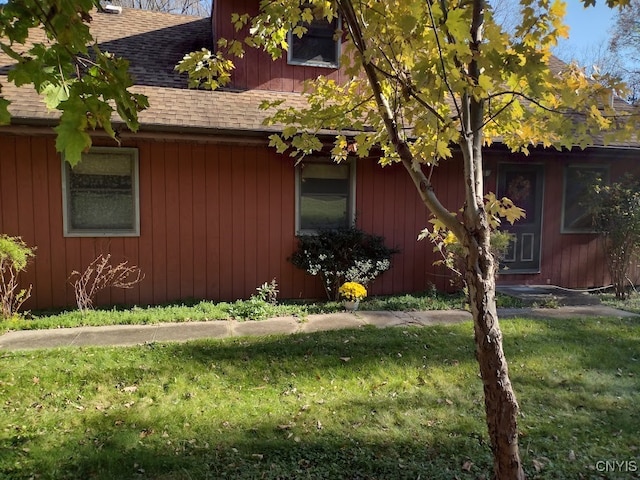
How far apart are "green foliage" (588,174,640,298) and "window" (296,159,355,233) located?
4205 millimetres

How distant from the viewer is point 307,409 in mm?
3387

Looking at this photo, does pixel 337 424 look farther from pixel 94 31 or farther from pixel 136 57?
pixel 94 31

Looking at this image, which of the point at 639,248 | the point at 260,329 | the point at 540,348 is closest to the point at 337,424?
the point at 260,329

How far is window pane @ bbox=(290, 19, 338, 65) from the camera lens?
7859 millimetres

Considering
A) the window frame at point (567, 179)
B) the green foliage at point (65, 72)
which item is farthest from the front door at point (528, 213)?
the green foliage at point (65, 72)

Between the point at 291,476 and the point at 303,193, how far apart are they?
5.18 m

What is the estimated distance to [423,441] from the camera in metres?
3.00

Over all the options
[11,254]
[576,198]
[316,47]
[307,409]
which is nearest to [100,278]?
[11,254]

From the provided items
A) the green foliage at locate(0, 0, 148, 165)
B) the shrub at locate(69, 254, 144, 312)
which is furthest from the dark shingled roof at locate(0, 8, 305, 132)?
the green foliage at locate(0, 0, 148, 165)

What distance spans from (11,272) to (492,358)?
19.6ft

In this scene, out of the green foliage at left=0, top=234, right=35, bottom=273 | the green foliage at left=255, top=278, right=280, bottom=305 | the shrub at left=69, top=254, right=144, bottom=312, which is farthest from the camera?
the green foliage at left=255, top=278, right=280, bottom=305

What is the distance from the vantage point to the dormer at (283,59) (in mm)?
7664

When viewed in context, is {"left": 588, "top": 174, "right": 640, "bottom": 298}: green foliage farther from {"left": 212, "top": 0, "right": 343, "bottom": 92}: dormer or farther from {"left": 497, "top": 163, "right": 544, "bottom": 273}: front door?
{"left": 212, "top": 0, "right": 343, "bottom": 92}: dormer

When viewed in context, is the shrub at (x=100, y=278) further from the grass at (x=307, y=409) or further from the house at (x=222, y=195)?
the grass at (x=307, y=409)
